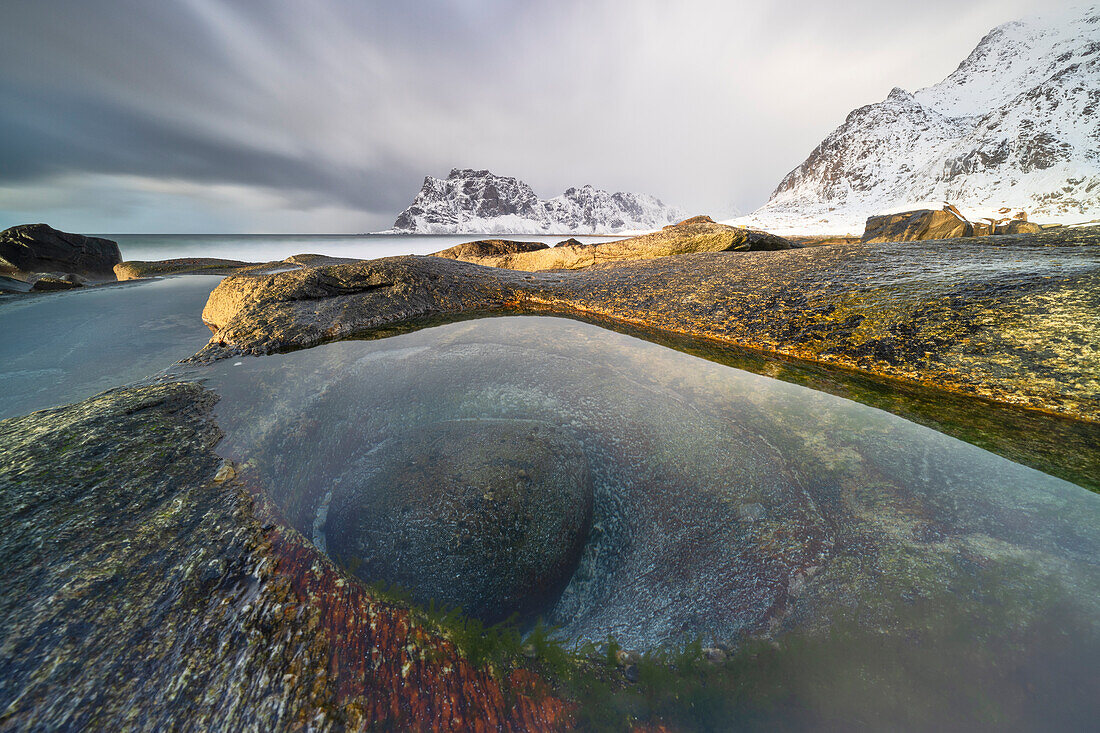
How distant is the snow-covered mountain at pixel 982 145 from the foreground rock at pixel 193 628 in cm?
7481

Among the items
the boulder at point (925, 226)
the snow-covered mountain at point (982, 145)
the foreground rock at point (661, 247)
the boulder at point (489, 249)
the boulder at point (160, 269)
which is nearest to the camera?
the foreground rock at point (661, 247)

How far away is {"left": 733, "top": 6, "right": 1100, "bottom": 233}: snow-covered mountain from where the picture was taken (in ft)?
173

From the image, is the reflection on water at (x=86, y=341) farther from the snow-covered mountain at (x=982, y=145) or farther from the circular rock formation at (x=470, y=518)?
the snow-covered mountain at (x=982, y=145)

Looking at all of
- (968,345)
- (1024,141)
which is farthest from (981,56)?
(968,345)

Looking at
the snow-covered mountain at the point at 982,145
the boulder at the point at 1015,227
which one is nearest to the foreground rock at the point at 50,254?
the boulder at the point at 1015,227

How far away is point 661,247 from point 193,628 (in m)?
8.61

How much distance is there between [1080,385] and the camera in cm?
227

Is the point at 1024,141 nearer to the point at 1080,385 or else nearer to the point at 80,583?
the point at 1080,385

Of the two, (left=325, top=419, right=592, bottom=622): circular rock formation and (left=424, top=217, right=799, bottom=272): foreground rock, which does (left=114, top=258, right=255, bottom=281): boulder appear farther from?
(left=325, top=419, right=592, bottom=622): circular rock formation

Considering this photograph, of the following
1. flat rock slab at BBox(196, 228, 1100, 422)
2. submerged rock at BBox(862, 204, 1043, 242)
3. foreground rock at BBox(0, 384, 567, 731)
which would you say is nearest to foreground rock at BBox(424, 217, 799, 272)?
flat rock slab at BBox(196, 228, 1100, 422)

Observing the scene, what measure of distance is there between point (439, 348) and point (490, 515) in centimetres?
241

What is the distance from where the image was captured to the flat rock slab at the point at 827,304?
2539 mm

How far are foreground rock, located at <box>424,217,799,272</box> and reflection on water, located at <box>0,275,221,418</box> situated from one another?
752 cm

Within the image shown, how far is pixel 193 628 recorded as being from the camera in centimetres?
114
